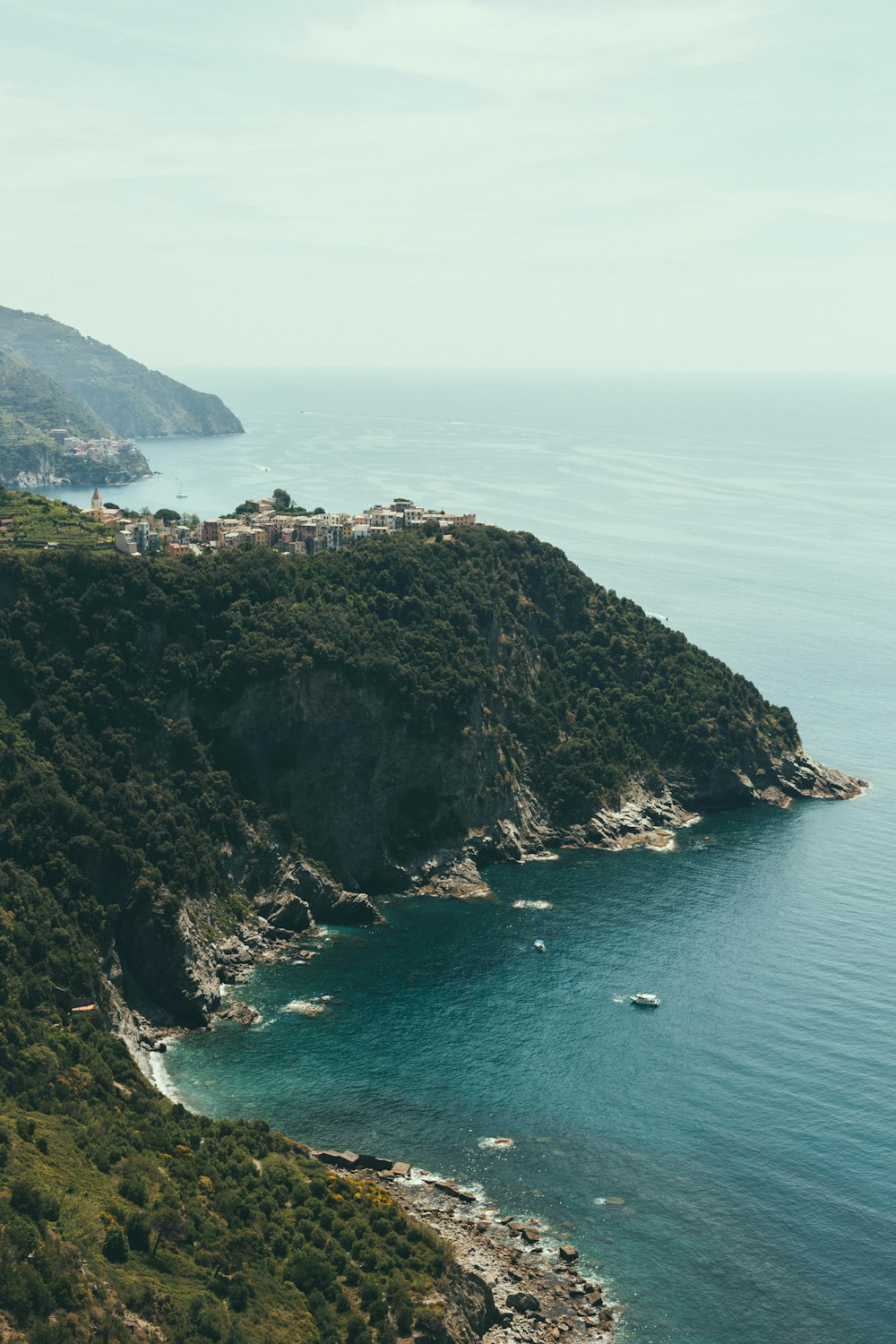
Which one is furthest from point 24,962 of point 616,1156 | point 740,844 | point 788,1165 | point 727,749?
point 727,749

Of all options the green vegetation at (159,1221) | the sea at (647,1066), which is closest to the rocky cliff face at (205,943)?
the sea at (647,1066)

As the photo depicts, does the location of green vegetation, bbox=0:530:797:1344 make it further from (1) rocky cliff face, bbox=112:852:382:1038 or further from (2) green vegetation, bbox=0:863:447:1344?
(1) rocky cliff face, bbox=112:852:382:1038

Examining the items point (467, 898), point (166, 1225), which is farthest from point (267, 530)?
point (166, 1225)

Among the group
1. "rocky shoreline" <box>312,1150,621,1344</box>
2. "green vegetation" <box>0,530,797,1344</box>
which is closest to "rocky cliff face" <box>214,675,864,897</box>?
"green vegetation" <box>0,530,797,1344</box>

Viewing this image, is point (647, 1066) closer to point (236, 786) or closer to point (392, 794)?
point (392, 794)

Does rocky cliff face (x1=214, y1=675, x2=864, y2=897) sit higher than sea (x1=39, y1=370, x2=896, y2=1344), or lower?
higher
